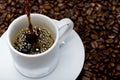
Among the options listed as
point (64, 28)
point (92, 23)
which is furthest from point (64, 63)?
point (92, 23)

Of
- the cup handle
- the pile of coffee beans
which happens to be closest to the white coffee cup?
the cup handle

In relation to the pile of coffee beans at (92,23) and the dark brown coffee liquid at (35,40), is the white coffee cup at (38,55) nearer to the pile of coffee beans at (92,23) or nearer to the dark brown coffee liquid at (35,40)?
the dark brown coffee liquid at (35,40)

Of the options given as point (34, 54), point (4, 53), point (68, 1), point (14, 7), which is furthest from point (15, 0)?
point (34, 54)

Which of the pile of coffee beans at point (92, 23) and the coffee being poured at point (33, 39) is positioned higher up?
the coffee being poured at point (33, 39)

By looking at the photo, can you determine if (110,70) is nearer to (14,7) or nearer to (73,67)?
(73,67)

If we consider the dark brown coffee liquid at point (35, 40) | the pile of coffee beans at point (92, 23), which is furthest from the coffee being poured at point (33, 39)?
the pile of coffee beans at point (92, 23)

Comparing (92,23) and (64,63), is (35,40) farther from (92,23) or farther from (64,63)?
(92,23)
